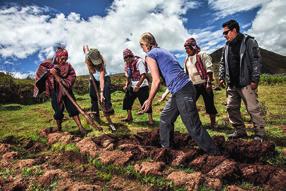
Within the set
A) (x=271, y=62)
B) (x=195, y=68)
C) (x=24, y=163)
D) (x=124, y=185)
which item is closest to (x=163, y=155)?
(x=124, y=185)

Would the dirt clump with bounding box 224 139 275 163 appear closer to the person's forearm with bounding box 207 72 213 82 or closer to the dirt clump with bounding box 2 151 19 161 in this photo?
the person's forearm with bounding box 207 72 213 82

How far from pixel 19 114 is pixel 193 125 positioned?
925 cm

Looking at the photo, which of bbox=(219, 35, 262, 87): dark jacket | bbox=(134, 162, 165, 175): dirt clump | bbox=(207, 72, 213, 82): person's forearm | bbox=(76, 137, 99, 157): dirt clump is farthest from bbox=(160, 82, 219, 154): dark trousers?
bbox=(207, 72, 213, 82): person's forearm

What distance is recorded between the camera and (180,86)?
Answer: 5559 millimetres

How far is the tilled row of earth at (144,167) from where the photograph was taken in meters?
4.64

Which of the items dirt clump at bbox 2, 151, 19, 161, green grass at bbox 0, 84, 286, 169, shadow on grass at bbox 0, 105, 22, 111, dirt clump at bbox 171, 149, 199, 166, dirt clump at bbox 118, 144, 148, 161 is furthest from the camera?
shadow on grass at bbox 0, 105, 22, 111

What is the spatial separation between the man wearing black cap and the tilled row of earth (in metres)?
0.99

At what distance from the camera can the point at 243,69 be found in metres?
6.84

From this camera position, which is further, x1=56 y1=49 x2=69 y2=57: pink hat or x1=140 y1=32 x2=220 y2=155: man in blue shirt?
x1=56 y1=49 x2=69 y2=57: pink hat

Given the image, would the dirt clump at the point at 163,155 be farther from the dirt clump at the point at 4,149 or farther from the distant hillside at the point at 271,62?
the distant hillside at the point at 271,62

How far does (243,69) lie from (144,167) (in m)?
3.00

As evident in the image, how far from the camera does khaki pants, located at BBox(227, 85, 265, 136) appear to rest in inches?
269

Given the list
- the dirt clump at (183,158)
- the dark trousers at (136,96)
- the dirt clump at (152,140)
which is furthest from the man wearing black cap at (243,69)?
the dark trousers at (136,96)

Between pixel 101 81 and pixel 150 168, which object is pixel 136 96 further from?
pixel 150 168
